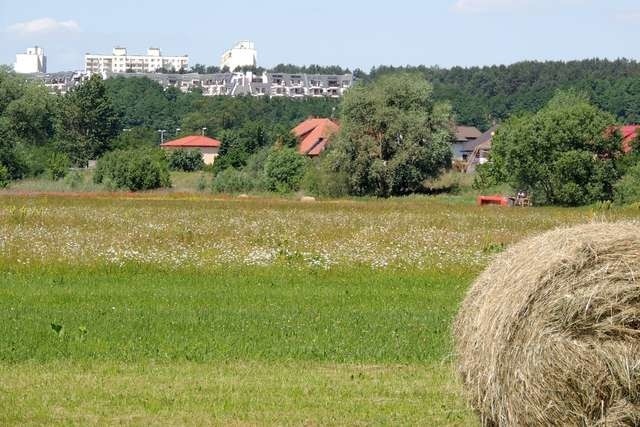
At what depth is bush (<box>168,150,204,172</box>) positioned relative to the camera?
11900 centimetres

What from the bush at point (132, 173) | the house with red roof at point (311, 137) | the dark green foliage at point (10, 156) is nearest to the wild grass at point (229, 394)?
the bush at point (132, 173)

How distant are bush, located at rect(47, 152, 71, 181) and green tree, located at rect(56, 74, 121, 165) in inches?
760

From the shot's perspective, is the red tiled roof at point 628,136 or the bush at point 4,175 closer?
the bush at point 4,175

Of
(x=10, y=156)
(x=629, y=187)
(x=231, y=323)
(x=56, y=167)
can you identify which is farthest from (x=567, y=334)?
(x=56, y=167)

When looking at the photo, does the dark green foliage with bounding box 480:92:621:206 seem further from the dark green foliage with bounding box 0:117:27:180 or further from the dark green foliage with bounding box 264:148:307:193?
the dark green foliage with bounding box 0:117:27:180

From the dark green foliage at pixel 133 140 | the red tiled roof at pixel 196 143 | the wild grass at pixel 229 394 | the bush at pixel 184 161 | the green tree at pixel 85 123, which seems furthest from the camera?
the red tiled roof at pixel 196 143

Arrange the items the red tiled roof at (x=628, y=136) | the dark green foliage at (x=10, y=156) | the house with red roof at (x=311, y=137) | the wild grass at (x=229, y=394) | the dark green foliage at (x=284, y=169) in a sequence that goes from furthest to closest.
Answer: the house with red roof at (x=311, y=137) → the dark green foliage at (x=10, y=156) → the dark green foliage at (x=284, y=169) → the red tiled roof at (x=628, y=136) → the wild grass at (x=229, y=394)

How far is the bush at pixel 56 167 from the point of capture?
101 m

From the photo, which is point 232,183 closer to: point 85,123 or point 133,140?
point 133,140

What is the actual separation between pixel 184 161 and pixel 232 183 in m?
32.0

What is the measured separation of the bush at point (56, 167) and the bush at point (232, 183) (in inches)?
685

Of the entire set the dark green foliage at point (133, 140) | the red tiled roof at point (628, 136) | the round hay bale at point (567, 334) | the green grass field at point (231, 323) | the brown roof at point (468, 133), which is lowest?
the brown roof at point (468, 133)

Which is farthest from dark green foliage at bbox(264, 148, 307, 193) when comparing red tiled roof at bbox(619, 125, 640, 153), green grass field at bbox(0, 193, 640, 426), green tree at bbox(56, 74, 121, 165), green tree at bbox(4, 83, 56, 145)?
green grass field at bbox(0, 193, 640, 426)

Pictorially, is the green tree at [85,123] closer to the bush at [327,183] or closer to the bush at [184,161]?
the bush at [184,161]
